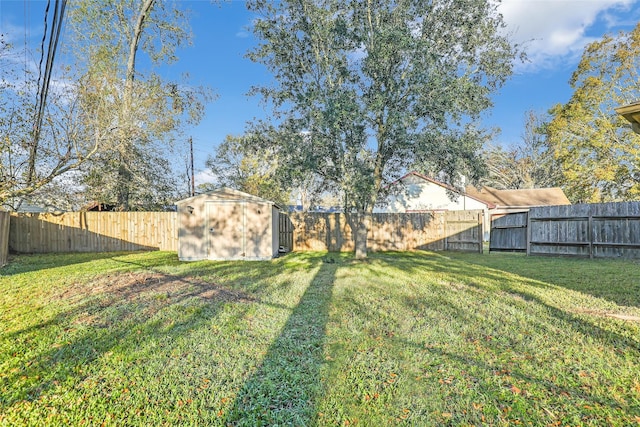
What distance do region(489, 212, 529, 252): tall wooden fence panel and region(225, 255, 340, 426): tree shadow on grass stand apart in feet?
36.0

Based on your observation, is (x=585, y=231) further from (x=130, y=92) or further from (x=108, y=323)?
(x=130, y=92)

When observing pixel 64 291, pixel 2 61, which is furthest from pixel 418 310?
pixel 2 61

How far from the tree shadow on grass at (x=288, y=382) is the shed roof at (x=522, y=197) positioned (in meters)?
19.1

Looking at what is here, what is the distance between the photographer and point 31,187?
958cm

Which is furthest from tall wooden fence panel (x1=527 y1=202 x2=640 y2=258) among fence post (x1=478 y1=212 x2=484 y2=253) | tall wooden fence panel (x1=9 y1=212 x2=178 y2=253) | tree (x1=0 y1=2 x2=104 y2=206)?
tree (x1=0 y1=2 x2=104 y2=206)

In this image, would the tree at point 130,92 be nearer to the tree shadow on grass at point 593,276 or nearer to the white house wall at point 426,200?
the white house wall at point 426,200

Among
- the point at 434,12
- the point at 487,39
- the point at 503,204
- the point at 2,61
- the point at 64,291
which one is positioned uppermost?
the point at 434,12

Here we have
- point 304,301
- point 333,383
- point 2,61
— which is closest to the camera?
point 333,383

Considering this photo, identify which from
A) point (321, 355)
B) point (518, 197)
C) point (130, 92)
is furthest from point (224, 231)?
point (518, 197)

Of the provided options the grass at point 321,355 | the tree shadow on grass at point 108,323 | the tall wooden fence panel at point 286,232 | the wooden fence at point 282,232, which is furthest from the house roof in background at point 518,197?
the tree shadow on grass at point 108,323

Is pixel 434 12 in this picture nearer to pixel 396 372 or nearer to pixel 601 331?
pixel 601 331

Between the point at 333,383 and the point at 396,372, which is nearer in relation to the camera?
the point at 333,383

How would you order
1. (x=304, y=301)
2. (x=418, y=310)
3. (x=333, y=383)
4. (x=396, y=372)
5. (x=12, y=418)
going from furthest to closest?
(x=304, y=301) → (x=418, y=310) → (x=396, y=372) → (x=333, y=383) → (x=12, y=418)

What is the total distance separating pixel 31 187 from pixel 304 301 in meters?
9.87
